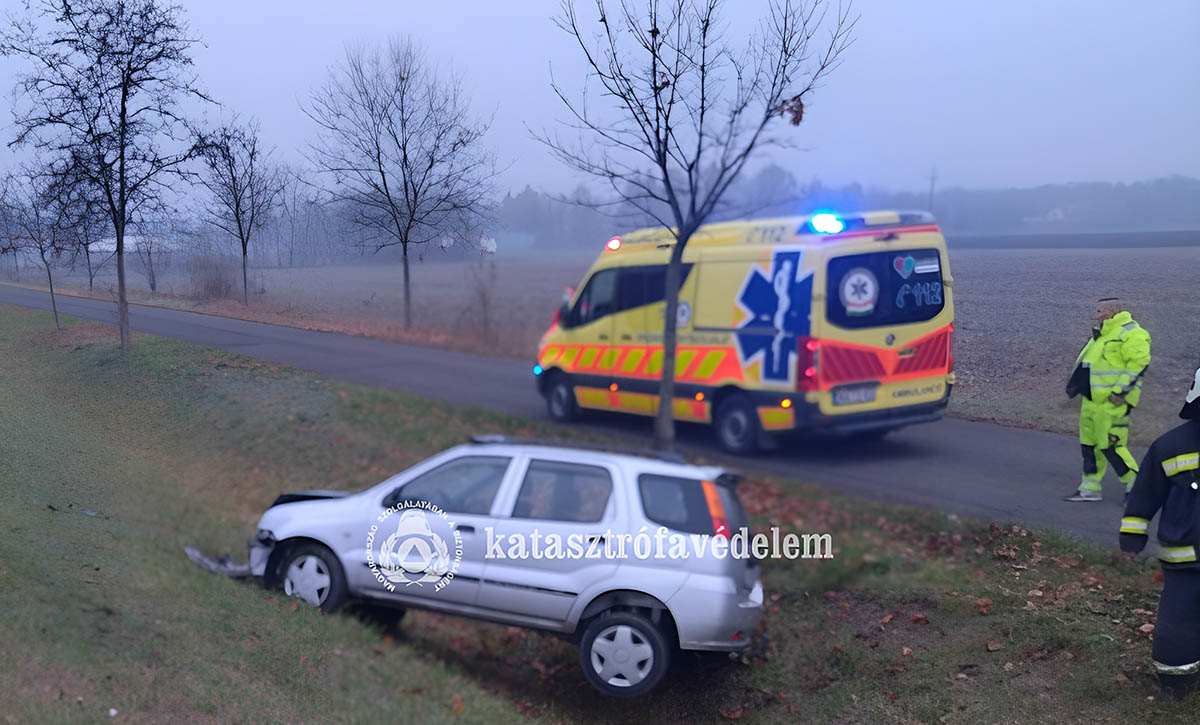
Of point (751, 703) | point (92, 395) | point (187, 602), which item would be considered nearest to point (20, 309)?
point (92, 395)

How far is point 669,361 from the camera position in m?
6.82

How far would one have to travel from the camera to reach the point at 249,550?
5.93 meters

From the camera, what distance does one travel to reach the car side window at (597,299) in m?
6.87

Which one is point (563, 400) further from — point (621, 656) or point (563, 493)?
point (621, 656)

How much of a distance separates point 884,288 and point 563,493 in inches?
119

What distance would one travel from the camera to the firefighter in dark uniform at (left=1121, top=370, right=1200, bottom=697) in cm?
429

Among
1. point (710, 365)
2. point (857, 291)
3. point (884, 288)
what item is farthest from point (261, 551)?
point (884, 288)

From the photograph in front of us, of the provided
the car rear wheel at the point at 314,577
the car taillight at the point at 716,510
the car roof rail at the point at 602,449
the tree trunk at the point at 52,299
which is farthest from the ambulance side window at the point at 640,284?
the tree trunk at the point at 52,299

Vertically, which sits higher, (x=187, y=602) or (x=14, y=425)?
(x=14, y=425)

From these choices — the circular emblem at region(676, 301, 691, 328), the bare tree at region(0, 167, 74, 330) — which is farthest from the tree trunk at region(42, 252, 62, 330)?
the circular emblem at region(676, 301, 691, 328)

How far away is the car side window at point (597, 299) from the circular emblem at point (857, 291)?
174cm

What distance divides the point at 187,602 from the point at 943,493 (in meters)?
5.27

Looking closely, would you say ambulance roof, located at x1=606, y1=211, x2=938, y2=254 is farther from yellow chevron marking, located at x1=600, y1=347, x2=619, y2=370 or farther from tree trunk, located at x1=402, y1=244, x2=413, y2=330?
tree trunk, located at x1=402, y1=244, x2=413, y2=330

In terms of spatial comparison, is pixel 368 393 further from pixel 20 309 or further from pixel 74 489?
pixel 20 309
